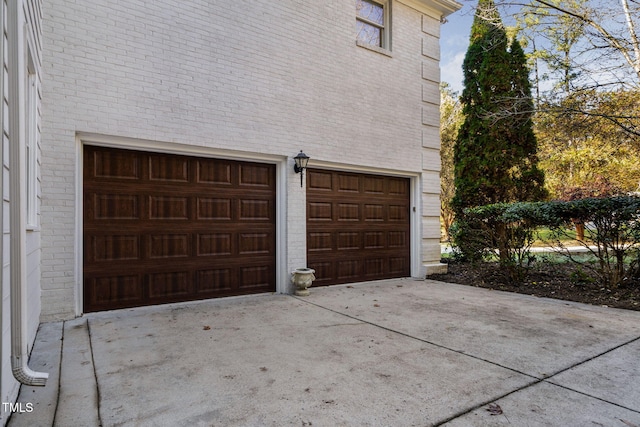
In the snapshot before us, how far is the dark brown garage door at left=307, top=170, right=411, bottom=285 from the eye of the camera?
6.10m

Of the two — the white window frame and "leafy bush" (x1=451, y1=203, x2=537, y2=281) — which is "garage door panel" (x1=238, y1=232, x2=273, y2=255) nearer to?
"leafy bush" (x1=451, y1=203, x2=537, y2=281)

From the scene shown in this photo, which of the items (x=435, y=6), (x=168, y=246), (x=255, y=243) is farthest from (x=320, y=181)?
(x=435, y=6)

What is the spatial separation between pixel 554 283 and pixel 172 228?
604 cm

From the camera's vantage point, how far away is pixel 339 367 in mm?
2773

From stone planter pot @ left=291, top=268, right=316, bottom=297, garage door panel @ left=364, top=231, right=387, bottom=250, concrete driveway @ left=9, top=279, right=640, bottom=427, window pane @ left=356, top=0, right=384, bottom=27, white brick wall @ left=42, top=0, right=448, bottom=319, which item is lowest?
concrete driveway @ left=9, top=279, right=640, bottom=427

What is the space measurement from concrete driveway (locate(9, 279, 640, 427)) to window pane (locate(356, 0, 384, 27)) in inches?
208

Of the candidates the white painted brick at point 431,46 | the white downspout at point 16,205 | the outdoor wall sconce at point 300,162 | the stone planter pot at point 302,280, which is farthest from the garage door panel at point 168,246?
the white painted brick at point 431,46

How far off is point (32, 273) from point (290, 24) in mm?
4731

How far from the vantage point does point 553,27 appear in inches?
259

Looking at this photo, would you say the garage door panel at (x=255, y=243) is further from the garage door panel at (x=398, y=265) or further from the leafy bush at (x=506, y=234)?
the leafy bush at (x=506, y=234)

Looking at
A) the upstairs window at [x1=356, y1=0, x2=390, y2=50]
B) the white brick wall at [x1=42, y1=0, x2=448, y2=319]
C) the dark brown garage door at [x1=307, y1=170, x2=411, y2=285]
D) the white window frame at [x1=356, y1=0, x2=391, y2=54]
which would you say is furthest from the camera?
the white window frame at [x1=356, y1=0, x2=391, y2=54]

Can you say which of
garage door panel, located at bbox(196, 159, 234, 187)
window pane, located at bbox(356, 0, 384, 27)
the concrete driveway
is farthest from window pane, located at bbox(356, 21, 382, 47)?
the concrete driveway

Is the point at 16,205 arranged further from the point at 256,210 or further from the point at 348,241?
the point at 348,241

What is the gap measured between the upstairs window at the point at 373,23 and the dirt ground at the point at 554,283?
459 centimetres
